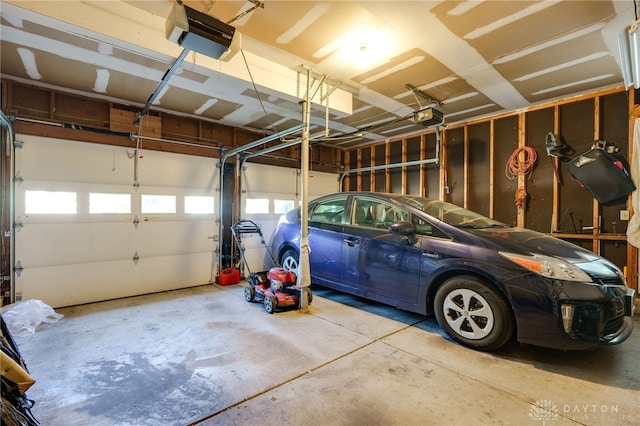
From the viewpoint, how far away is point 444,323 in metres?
2.77

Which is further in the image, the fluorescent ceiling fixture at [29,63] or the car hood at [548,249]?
the fluorescent ceiling fixture at [29,63]

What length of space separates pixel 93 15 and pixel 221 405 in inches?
119

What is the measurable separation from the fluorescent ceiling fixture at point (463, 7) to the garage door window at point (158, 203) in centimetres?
423

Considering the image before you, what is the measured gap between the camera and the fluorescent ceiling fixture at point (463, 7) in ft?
7.59

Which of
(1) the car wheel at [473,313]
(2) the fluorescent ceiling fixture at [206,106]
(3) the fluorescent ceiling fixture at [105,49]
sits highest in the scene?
(2) the fluorescent ceiling fixture at [206,106]

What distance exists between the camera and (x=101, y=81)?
11.6ft

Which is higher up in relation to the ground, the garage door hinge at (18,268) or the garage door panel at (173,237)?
the garage door panel at (173,237)

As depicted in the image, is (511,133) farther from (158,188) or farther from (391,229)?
(158,188)

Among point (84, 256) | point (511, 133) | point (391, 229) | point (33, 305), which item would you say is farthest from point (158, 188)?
point (511, 133)

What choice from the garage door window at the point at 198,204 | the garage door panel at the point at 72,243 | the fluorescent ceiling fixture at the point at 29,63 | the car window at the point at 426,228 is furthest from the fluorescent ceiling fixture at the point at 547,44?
the garage door panel at the point at 72,243

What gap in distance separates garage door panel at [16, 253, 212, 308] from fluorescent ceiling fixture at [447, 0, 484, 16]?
456 cm

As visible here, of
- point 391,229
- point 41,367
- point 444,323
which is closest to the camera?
point 41,367

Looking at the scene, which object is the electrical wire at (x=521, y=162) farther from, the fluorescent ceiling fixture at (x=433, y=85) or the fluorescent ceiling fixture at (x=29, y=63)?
the fluorescent ceiling fixture at (x=29, y=63)

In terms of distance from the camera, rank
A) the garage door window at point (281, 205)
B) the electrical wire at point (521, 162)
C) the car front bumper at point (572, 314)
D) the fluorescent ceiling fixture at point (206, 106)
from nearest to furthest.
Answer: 1. the car front bumper at point (572, 314)
2. the fluorescent ceiling fixture at point (206, 106)
3. the electrical wire at point (521, 162)
4. the garage door window at point (281, 205)
